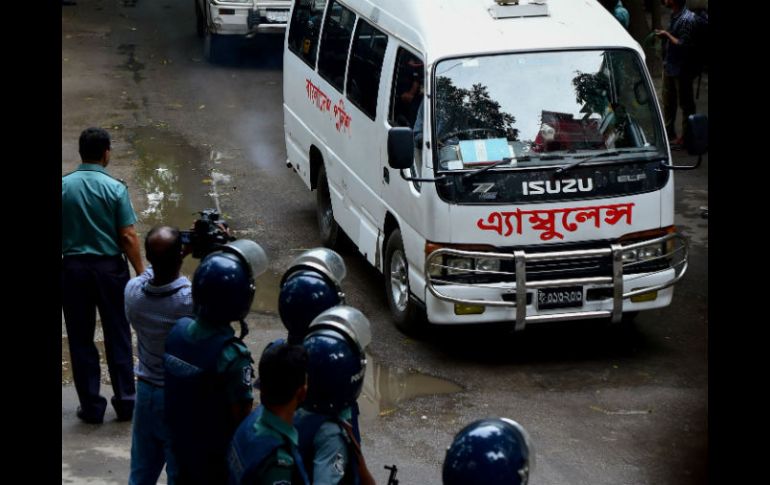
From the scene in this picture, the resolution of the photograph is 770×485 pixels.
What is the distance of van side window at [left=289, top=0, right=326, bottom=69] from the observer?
39.6 feet

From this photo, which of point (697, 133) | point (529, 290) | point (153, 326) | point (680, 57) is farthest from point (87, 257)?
point (680, 57)

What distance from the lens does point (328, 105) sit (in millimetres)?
11531

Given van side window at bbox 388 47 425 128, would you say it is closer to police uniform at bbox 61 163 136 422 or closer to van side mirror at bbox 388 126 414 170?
van side mirror at bbox 388 126 414 170

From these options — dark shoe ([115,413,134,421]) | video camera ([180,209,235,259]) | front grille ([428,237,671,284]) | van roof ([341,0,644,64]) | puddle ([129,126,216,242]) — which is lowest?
dark shoe ([115,413,134,421])

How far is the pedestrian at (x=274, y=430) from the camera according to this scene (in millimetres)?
4621

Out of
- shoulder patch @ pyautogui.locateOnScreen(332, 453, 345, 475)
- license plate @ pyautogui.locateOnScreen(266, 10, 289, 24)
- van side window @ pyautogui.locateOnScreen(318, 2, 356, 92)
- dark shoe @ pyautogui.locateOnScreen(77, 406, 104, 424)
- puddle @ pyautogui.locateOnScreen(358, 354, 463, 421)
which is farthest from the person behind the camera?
license plate @ pyautogui.locateOnScreen(266, 10, 289, 24)

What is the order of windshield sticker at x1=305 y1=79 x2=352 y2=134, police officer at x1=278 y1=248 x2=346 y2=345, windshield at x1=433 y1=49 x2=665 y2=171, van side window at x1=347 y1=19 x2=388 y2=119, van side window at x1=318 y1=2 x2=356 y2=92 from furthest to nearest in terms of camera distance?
1. van side window at x1=318 y1=2 x2=356 y2=92
2. windshield sticker at x1=305 y1=79 x2=352 y2=134
3. van side window at x1=347 y1=19 x2=388 y2=119
4. windshield at x1=433 y1=49 x2=665 y2=171
5. police officer at x1=278 y1=248 x2=346 y2=345

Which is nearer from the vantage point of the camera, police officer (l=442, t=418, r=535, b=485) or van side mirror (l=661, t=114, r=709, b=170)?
police officer (l=442, t=418, r=535, b=485)

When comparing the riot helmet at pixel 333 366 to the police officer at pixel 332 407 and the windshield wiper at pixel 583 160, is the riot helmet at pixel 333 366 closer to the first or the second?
the police officer at pixel 332 407

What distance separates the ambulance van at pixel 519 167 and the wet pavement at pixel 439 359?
0.41 meters

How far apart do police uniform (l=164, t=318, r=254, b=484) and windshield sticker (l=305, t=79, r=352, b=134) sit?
18.0ft

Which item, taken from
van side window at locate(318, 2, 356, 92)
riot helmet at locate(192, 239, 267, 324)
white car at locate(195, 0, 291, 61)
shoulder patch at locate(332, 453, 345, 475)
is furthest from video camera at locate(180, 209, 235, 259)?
white car at locate(195, 0, 291, 61)

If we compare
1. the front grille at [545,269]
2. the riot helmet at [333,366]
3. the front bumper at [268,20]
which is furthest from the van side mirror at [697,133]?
the front bumper at [268,20]
